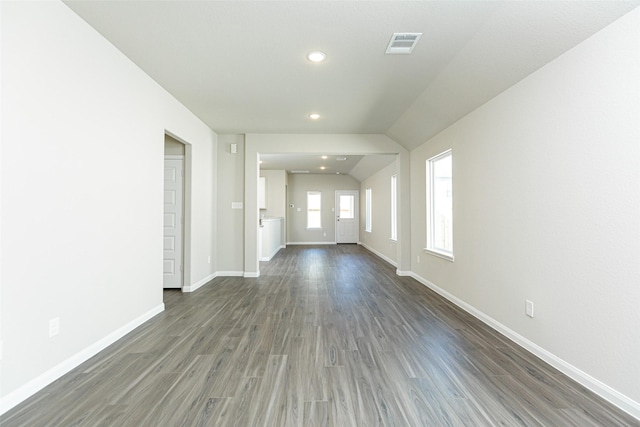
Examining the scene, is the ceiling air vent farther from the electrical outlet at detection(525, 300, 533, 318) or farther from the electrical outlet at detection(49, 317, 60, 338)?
the electrical outlet at detection(49, 317, 60, 338)

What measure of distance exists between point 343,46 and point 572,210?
215 centimetres

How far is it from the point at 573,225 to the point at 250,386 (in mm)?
2417

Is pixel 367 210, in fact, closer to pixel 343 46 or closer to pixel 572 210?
pixel 343 46

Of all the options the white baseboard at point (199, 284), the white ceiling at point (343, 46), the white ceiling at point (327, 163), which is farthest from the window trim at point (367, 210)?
the white ceiling at point (343, 46)

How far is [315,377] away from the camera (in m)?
1.99

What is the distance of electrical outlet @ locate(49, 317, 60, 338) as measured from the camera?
192 centimetres

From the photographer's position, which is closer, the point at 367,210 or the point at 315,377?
the point at 315,377

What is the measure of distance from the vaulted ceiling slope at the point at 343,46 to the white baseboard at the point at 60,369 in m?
2.50

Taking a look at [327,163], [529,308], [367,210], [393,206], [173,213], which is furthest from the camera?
[367,210]

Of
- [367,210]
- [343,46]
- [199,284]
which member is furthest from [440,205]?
[367,210]

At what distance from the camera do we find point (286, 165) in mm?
8977

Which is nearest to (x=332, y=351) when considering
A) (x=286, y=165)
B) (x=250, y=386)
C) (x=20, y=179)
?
(x=250, y=386)

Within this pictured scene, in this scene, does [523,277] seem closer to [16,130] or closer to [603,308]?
[603,308]

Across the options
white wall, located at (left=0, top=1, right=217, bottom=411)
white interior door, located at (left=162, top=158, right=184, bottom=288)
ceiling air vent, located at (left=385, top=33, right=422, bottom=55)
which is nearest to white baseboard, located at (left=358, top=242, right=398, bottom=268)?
white interior door, located at (left=162, top=158, right=184, bottom=288)
